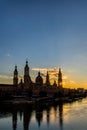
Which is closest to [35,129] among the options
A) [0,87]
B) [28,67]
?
[0,87]

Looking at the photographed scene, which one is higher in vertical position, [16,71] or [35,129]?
[16,71]

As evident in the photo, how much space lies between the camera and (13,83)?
652 ft

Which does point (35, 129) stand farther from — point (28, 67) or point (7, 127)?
point (28, 67)

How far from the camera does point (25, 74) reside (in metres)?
193

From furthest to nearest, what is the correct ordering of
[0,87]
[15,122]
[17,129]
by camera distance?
[0,87], [15,122], [17,129]

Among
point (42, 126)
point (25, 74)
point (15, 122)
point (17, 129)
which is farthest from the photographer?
point (25, 74)

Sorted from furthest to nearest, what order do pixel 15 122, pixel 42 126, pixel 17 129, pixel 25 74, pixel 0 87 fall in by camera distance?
pixel 25 74 → pixel 0 87 → pixel 15 122 → pixel 42 126 → pixel 17 129

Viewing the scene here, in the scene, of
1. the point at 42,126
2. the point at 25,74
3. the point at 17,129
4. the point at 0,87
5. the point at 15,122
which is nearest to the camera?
the point at 17,129

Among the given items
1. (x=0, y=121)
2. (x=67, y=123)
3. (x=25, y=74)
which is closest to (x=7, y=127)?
(x=0, y=121)

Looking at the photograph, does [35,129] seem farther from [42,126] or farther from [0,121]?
[0,121]

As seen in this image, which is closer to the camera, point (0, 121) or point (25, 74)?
point (0, 121)

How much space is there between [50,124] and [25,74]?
138 metres

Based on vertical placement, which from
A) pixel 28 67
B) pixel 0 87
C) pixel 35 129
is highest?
pixel 28 67

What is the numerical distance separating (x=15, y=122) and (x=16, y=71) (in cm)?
13667
